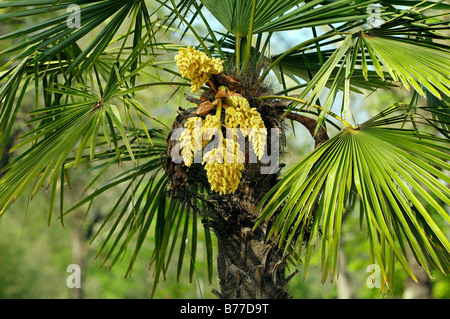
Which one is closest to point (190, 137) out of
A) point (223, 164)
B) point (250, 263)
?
point (223, 164)

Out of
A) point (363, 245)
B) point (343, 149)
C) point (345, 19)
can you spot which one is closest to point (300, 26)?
point (345, 19)

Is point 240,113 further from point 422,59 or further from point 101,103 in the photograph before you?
point 422,59

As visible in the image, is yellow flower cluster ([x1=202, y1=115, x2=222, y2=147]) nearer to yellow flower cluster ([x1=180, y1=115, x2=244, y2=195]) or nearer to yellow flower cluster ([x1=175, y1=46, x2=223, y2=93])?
yellow flower cluster ([x1=180, y1=115, x2=244, y2=195])

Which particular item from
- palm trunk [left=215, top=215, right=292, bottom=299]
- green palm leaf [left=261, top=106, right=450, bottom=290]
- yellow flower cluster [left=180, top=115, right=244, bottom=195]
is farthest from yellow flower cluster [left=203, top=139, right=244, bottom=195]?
palm trunk [left=215, top=215, right=292, bottom=299]

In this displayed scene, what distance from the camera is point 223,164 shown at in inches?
87.5

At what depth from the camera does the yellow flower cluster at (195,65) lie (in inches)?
88.0

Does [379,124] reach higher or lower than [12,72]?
lower

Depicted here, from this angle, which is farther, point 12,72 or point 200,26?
point 200,26

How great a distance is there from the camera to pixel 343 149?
7.65 ft

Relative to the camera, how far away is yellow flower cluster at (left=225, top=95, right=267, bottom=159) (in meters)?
2.32

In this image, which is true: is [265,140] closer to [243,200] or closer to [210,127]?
[210,127]

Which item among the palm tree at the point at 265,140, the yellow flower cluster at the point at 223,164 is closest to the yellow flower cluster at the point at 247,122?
the palm tree at the point at 265,140

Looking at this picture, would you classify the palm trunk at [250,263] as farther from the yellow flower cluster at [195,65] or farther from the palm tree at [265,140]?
the yellow flower cluster at [195,65]
